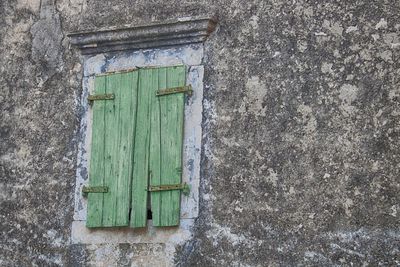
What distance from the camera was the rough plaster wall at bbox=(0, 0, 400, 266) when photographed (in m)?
5.84

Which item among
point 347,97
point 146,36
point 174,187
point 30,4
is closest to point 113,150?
point 174,187

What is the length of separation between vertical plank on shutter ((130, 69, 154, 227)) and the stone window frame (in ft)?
0.36

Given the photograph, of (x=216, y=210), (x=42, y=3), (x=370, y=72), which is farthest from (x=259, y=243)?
(x=42, y=3)

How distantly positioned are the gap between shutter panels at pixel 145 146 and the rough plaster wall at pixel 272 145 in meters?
0.23

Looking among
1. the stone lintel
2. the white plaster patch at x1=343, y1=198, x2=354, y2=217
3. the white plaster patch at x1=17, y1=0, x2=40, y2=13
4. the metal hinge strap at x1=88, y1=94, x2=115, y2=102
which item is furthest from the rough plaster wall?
the white plaster patch at x1=17, y1=0, x2=40, y2=13

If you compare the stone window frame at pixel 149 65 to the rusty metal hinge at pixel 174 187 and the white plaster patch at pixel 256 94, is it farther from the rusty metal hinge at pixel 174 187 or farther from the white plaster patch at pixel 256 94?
the white plaster patch at pixel 256 94

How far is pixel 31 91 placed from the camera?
7.40 meters

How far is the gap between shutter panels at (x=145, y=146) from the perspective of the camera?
6457 mm

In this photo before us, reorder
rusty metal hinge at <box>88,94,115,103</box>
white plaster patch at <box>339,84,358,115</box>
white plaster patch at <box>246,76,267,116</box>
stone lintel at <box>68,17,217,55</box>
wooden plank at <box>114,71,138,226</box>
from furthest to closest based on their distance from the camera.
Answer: rusty metal hinge at <box>88,94,115,103</box>, stone lintel at <box>68,17,217,55</box>, wooden plank at <box>114,71,138,226</box>, white plaster patch at <box>246,76,267,116</box>, white plaster patch at <box>339,84,358,115</box>

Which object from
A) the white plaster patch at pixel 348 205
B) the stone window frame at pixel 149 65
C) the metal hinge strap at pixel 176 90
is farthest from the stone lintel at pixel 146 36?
the white plaster patch at pixel 348 205

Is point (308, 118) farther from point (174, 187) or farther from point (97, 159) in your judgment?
point (97, 159)

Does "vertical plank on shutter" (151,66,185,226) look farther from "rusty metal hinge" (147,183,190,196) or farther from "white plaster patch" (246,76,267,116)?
"white plaster patch" (246,76,267,116)

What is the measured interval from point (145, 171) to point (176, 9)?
1385 millimetres

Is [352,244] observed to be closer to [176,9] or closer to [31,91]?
[176,9]
